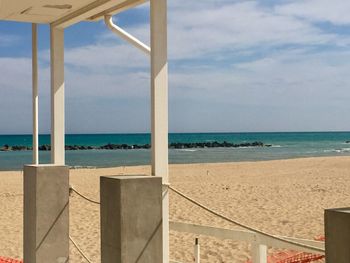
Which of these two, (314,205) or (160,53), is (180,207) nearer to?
(314,205)

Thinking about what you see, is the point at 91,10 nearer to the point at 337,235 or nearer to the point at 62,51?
the point at 62,51

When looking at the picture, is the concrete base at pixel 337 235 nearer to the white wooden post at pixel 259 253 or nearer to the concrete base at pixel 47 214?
the white wooden post at pixel 259 253

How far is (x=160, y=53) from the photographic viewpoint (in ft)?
12.5

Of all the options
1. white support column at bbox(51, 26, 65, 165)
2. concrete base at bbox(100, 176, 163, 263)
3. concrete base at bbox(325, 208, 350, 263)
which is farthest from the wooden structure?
concrete base at bbox(325, 208, 350, 263)

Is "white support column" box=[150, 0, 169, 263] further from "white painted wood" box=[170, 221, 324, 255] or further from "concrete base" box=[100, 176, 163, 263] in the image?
"white painted wood" box=[170, 221, 324, 255]

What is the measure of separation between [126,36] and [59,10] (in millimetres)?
750

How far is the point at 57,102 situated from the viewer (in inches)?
212

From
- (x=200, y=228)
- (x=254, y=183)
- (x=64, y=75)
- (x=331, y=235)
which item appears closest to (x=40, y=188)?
(x=64, y=75)

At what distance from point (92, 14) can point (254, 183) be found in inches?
620

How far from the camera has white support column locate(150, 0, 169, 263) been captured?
377 centimetres

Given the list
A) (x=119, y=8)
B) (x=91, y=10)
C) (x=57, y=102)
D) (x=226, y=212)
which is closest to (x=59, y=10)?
(x=91, y=10)

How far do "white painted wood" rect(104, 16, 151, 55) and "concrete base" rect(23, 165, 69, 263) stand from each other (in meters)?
1.22

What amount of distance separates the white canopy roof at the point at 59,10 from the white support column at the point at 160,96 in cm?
51

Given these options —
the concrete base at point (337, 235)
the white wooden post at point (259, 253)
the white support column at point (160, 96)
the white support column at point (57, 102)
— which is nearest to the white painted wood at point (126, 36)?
the white support column at point (160, 96)
